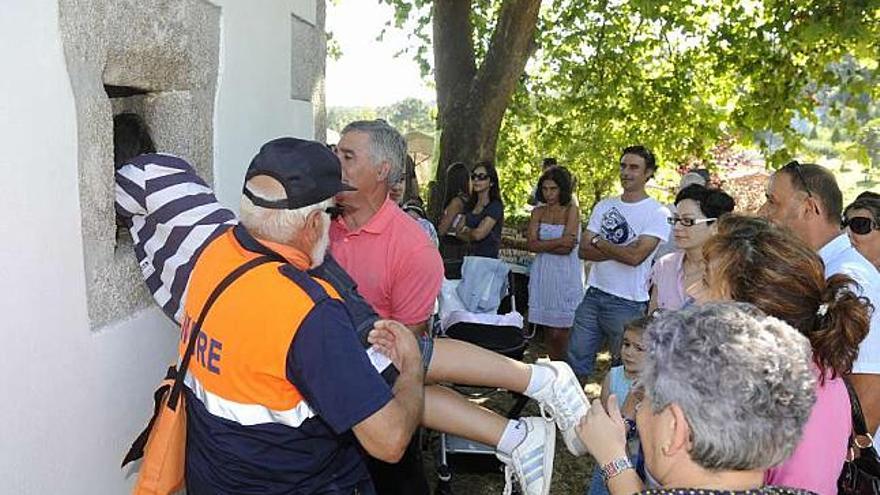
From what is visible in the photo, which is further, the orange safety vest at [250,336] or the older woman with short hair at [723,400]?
the orange safety vest at [250,336]

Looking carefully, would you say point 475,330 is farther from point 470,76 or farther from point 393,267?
point 470,76

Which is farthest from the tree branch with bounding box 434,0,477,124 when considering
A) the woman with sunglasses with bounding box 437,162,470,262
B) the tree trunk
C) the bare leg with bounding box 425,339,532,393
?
the bare leg with bounding box 425,339,532,393

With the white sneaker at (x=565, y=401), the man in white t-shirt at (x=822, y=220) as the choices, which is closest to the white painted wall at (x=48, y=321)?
the white sneaker at (x=565, y=401)

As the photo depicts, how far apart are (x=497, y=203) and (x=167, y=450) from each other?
494cm

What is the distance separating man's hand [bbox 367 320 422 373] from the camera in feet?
6.57

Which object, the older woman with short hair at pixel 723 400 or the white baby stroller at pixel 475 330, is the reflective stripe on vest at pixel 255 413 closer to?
the older woman with short hair at pixel 723 400

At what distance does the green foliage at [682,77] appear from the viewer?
24.7 ft

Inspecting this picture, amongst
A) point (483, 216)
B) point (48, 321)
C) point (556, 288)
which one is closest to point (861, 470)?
point (48, 321)

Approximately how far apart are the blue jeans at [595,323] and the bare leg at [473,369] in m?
2.18

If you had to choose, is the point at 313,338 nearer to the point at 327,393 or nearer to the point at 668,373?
the point at 327,393

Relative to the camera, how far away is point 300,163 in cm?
187

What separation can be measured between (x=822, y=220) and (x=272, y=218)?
6.82 feet

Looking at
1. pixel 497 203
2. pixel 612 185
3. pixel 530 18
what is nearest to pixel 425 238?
pixel 497 203

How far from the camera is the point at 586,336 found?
16.2ft
